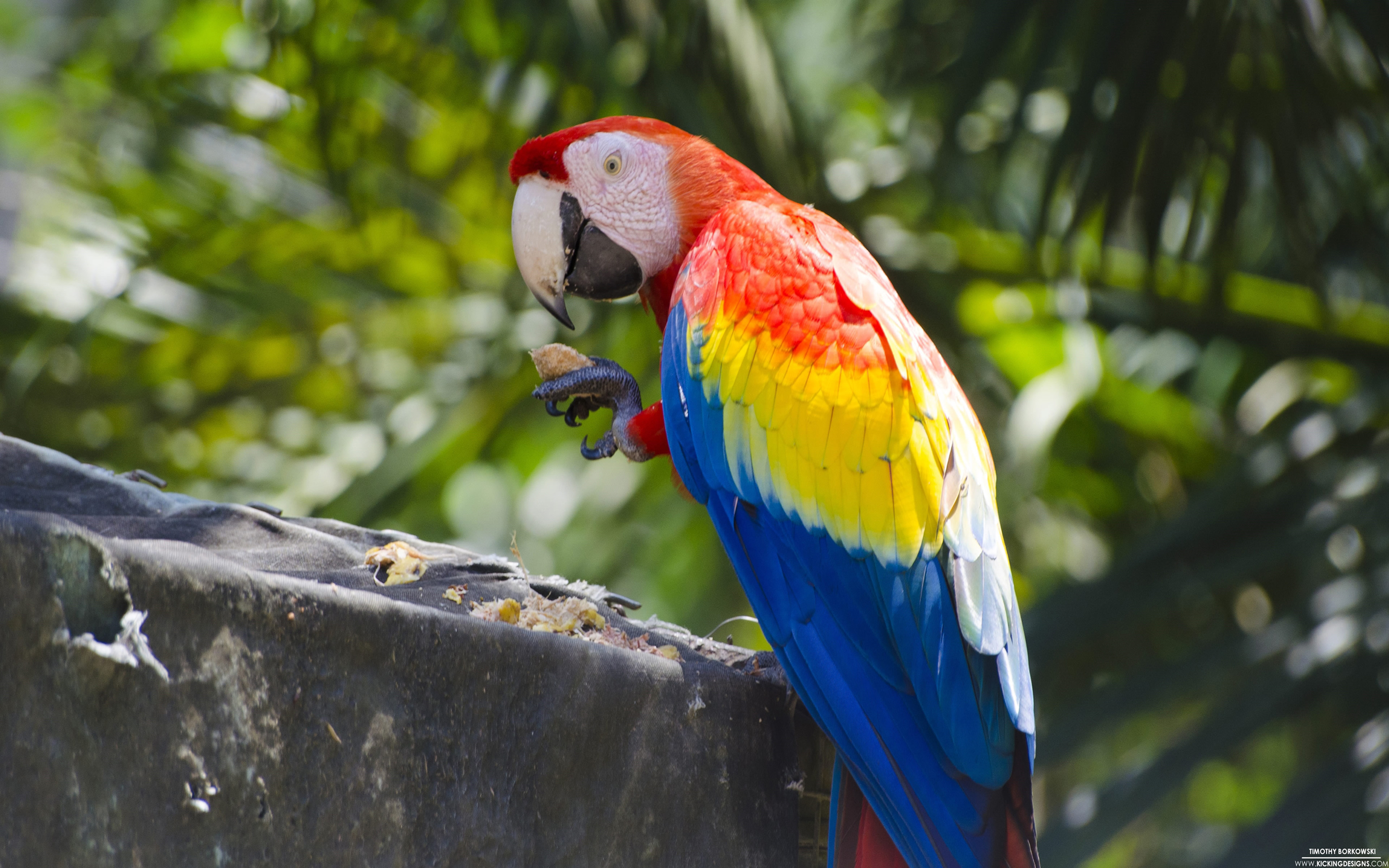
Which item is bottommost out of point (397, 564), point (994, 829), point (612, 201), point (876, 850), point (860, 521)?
point (397, 564)

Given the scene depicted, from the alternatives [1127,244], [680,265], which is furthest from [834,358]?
[1127,244]

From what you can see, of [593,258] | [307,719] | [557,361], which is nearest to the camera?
[307,719]

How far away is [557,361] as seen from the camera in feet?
5.14

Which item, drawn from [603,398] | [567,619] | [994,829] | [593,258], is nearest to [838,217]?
[593,258]

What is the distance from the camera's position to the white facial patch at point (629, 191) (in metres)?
1.62

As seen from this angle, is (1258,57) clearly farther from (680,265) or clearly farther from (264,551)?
(264,551)

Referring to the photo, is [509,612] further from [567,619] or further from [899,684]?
[899,684]

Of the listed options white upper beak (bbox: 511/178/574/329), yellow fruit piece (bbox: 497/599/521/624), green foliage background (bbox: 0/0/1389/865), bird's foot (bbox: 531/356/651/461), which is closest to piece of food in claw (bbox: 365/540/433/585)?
yellow fruit piece (bbox: 497/599/521/624)

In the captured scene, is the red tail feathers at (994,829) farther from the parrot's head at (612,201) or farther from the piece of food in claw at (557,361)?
the parrot's head at (612,201)

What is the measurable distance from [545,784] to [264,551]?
439mm

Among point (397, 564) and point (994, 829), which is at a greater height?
point (994, 829)

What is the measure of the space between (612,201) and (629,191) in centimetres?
3

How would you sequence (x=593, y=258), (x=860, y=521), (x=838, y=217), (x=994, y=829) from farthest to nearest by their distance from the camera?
1. (x=838, y=217)
2. (x=593, y=258)
3. (x=860, y=521)
4. (x=994, y=829)

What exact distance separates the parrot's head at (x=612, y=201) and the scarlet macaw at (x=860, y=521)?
0.12 metres
